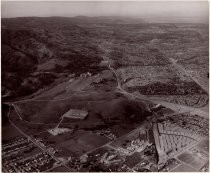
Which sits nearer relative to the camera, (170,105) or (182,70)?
(182,70)

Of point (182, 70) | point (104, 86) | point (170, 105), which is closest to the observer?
point (104, 86)

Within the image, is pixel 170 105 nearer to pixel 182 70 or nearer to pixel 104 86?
pixel 182 70

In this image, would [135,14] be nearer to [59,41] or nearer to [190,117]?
[59,41]

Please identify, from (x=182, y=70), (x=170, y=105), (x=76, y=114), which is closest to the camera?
(x=76, y=114)

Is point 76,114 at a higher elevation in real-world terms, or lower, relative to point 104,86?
lower

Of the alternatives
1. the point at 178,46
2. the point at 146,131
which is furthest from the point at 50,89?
the point at 178,46

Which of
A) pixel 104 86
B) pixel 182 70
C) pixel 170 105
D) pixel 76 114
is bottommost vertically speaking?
pixel 170 105

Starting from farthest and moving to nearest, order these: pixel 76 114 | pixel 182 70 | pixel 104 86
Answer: pixel 182 70
pixel 104 86
pixel 76 114

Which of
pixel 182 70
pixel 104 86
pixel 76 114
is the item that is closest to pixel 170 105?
pixel 182 70

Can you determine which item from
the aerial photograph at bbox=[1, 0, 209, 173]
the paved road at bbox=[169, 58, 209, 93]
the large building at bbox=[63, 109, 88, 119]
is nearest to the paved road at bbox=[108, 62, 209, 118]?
the aerial photograph at bbox=[1, 0, 209, 173]

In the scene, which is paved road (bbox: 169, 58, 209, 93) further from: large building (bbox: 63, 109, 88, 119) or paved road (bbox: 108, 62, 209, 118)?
large building (bbox: 63, 109, 88, 119)
